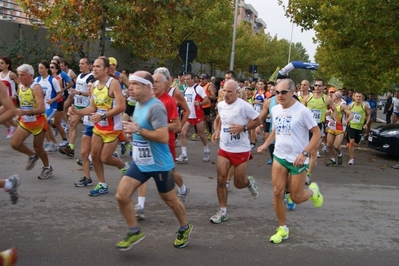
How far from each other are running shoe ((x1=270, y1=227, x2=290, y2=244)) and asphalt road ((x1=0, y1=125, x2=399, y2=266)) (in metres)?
0.06

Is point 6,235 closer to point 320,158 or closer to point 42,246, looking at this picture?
point 42,246

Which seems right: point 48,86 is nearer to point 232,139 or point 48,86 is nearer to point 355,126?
point 232,139

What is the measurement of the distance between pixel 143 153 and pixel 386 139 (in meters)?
10.5

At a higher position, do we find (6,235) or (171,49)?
(171,49)

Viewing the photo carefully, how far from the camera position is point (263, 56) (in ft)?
210

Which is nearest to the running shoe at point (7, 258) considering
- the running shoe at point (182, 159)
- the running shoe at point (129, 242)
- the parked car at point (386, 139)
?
the running shoe at point (129, 242)

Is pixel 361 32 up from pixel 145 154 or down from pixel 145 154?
up

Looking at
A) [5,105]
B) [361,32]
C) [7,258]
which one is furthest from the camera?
[361,32]

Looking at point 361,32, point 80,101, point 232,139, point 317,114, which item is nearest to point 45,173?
point 80,101

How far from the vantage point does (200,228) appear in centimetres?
601

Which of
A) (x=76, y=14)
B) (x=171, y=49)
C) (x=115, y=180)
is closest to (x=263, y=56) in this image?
(x=171, y=49)

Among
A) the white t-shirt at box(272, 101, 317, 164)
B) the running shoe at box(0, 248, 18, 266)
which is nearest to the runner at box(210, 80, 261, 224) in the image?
the white t-shirt at box(272, 101, 317, 164)

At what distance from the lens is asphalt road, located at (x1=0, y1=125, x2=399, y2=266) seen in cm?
503

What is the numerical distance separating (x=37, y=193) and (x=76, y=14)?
36.3 feet
